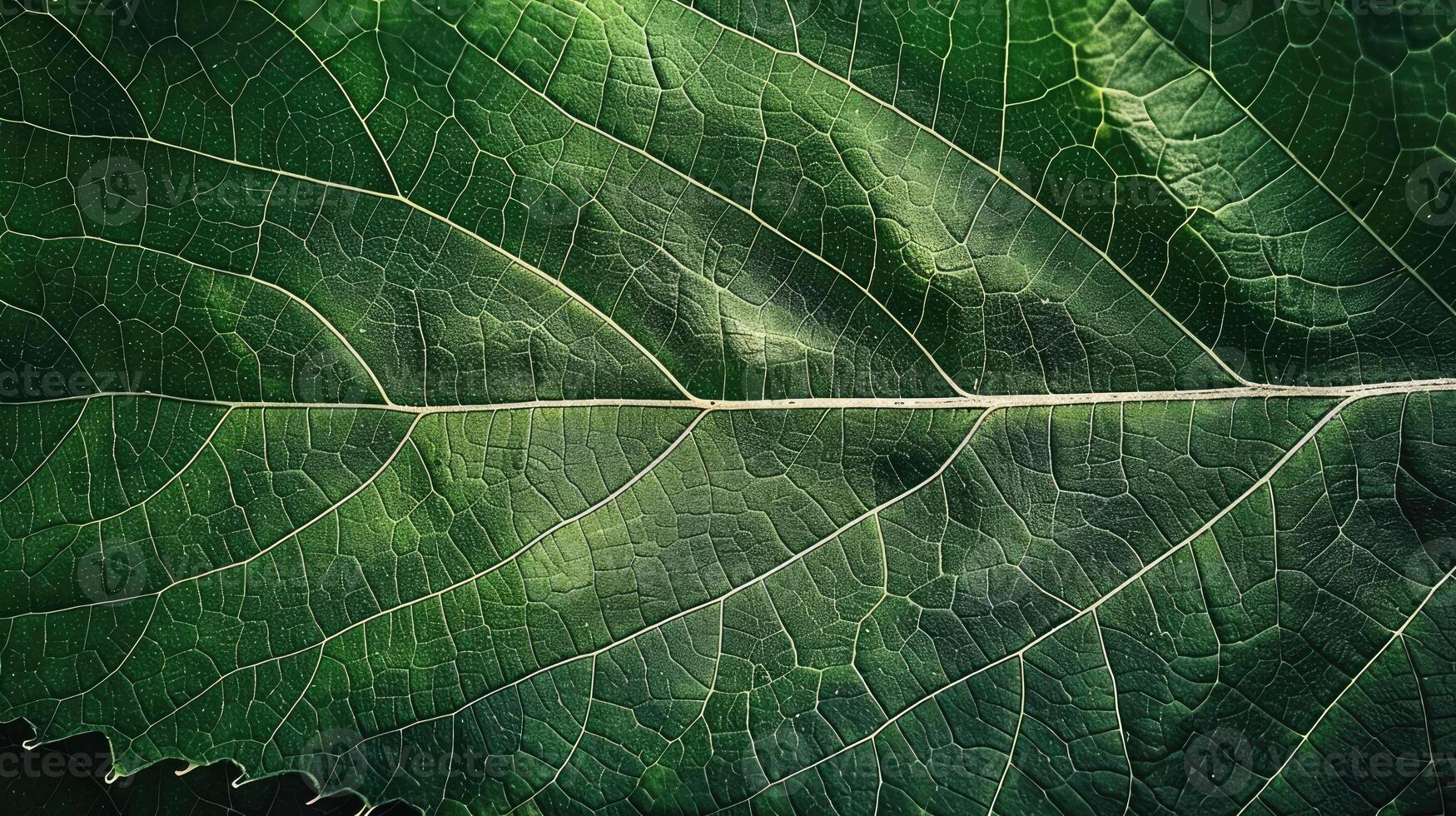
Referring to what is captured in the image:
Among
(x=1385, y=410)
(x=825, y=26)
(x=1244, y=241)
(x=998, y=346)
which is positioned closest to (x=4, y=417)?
(x=825, y=26)

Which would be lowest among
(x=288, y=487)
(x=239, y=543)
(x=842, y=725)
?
(x=239, y=543)

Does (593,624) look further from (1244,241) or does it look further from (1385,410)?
(1385,410)

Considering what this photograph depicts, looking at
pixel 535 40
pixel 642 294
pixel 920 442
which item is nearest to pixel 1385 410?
pixel 920 442

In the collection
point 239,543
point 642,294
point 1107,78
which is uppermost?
point 1107,78

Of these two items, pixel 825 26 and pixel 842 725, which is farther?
Answer: pixel 842 725

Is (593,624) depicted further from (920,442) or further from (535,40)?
(535,40)

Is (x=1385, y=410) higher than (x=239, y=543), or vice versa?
(x=1385, y=410)
